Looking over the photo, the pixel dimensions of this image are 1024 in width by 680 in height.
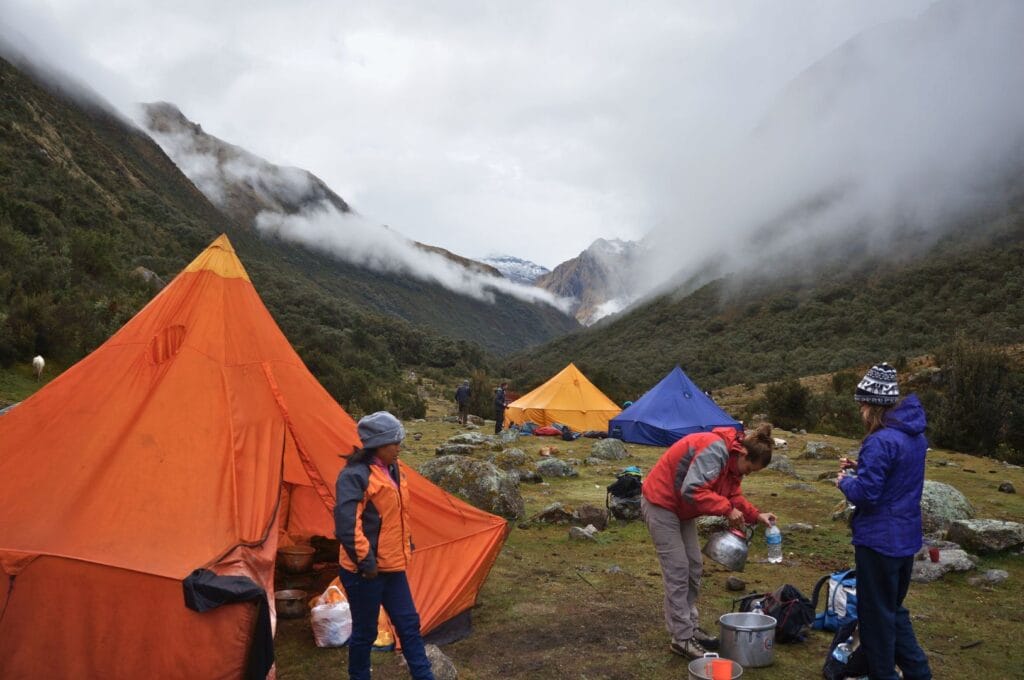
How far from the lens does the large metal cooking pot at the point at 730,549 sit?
5395 millimetres

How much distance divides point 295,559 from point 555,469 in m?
8.01

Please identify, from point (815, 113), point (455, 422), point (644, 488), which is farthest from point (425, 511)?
point (815, 113)

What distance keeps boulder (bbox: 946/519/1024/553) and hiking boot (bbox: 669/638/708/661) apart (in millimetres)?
4635

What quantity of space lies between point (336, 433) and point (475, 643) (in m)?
2.20

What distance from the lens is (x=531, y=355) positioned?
9025cm

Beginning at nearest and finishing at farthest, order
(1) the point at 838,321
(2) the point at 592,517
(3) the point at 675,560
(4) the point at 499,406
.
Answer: (3) the point at 675,560, (2) the point at 592,517, (4) the point at 499,406, (1) the point at 838,321

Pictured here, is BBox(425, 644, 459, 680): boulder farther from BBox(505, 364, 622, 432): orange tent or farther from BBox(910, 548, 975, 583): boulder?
BBox(505, 364, 622, 432): orange tent

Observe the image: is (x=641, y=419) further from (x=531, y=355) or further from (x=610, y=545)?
(x=531, y=355)

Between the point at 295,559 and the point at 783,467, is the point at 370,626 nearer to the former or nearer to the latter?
the point at 295,559

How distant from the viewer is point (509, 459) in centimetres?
1434

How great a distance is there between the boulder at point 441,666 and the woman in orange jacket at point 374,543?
26.9 inches

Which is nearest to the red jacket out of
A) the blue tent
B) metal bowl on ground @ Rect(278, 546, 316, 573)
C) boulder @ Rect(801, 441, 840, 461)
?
metal bowl on ground @ Rect(278, 546, 316, 573)

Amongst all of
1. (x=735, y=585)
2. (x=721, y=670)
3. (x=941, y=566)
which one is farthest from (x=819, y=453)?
(x=721, y=670)

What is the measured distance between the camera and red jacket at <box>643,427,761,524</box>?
4926mm
